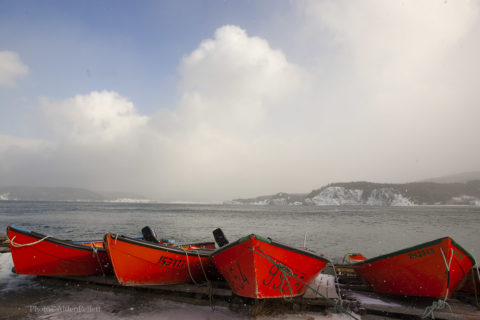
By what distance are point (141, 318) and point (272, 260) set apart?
3012mm

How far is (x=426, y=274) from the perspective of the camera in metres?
5.88

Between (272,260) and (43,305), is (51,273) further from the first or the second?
(272,260)

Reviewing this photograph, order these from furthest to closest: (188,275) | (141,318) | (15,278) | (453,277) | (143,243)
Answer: (15,278) → (188,275) → (143,243) → (453,277) → (141,318)

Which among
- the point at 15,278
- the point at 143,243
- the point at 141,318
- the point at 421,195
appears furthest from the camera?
the point at 421,195

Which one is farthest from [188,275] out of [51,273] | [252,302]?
[51,273]

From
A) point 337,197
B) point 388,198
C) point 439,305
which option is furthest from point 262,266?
point 337,197

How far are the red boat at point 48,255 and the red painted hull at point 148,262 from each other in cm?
169

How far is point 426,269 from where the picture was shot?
231 inches

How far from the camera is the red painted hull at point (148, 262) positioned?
643 centimetres

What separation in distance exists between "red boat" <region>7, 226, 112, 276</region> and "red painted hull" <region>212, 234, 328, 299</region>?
440cm

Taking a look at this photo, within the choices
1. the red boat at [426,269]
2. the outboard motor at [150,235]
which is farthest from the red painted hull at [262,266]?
the outboard motor at [150,235]

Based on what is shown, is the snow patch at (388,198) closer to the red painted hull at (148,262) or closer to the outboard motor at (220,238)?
the outboard motor at (220,238)

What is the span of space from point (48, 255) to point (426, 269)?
10.1 meters

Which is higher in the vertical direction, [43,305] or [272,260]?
[272,260]
